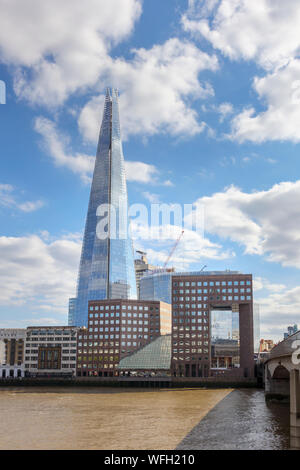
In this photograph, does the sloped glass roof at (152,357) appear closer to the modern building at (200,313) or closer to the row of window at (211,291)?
the modern building at (200,313)

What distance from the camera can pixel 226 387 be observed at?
488ft

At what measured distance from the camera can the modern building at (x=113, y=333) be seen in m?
188

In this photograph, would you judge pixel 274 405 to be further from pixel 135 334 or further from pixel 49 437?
A: pixel 135 334

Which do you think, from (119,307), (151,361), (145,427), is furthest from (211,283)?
(145,427)

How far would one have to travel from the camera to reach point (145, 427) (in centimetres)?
5928

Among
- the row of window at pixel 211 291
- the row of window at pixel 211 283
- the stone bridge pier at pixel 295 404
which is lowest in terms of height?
the stone bridge pier at pixel 295 404

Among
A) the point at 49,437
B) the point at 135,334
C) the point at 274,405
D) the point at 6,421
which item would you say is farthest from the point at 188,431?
the point at 135,334

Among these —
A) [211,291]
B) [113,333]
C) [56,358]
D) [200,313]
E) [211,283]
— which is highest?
[211,283]

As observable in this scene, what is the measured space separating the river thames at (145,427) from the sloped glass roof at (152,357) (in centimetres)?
8867

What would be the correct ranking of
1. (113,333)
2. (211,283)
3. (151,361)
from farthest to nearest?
1. (113,333)
2. (151,361)
3. (211,283)

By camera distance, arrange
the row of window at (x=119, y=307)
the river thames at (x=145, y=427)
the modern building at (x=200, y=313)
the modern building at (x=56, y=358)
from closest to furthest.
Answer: the river thames at (x=145, y=427), the modern building at (x=200, y=313), the row of window at (x=119, y=307), the modern building at (x=56, y=358)

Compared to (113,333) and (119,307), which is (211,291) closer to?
(119,307)

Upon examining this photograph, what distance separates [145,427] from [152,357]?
4676 inches

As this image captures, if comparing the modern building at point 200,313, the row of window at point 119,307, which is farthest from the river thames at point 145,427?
the row of window at point 119,307
